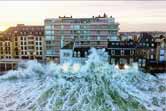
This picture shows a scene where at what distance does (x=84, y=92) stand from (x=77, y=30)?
731 inches

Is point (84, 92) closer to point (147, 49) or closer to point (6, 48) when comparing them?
point (147, 49)

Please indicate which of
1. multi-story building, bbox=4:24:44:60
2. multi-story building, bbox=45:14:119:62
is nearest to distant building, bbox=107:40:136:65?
multi-story building, bbox=45:14:119:62

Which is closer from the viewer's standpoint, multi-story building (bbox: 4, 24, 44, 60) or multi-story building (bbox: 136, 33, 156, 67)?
multi-story building (bbox: 136, 33, 156, 67)

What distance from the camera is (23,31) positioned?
35.1 metres

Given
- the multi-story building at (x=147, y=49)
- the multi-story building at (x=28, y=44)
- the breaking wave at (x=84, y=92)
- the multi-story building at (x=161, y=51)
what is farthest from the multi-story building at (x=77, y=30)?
the breaking wave at (x=84, y=92)

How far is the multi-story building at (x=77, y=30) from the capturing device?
30.7 meters

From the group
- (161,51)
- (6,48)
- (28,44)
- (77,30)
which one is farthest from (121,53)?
(6,48)

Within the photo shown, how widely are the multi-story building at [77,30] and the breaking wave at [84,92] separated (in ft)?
41.1

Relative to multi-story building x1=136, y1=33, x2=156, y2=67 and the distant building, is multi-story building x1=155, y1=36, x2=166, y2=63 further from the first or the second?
the distant building

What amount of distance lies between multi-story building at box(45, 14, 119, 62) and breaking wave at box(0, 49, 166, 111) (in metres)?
12.5

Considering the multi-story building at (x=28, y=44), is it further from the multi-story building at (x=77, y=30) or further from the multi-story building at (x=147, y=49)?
the multi-story building at (x=147, y=49)

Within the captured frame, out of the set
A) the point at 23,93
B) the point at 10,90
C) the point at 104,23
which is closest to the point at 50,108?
the point at 23,93

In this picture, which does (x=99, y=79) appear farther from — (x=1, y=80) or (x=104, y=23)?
(x=104, y=23)

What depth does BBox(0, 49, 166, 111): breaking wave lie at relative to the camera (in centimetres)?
1186
